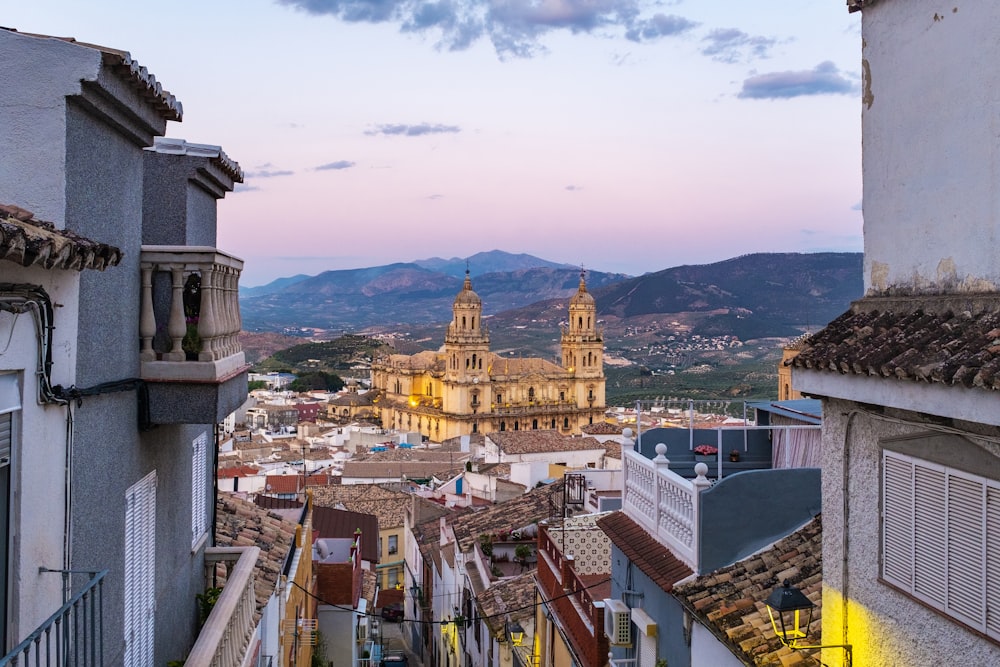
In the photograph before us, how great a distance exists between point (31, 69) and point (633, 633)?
8.32 metres

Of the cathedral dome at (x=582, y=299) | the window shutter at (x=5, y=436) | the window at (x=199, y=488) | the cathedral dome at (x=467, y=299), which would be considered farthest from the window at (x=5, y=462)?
the cathedral dome at (x=582, y=299)

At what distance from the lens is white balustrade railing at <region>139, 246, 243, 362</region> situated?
6426mm

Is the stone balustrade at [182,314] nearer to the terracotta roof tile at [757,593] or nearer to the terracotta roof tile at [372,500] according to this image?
the terracotta roof tile at [757,593]

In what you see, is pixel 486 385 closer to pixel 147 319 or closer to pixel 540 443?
pixel 540 443

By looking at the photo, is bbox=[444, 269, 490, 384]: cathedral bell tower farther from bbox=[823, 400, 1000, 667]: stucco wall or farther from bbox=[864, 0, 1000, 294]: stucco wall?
bbox=[864, 0, 1000, 294]: stucco wall

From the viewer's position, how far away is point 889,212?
6.26 m

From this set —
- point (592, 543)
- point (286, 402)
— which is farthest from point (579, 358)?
point (592, 543)

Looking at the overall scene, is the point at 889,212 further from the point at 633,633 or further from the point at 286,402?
the point at 286,402

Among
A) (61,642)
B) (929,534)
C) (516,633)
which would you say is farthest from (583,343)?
(61,642)

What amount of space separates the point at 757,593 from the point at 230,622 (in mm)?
3960

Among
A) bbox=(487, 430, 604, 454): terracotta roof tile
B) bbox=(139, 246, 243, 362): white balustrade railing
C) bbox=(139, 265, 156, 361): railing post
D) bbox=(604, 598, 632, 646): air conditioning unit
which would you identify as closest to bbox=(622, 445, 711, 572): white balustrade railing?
bbox=(604, 598, 632, 646): air conditioning unit

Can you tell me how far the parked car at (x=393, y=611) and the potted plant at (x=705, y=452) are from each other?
29878 mm

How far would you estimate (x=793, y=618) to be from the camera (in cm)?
696

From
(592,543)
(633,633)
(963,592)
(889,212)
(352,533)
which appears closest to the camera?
(963,592)
